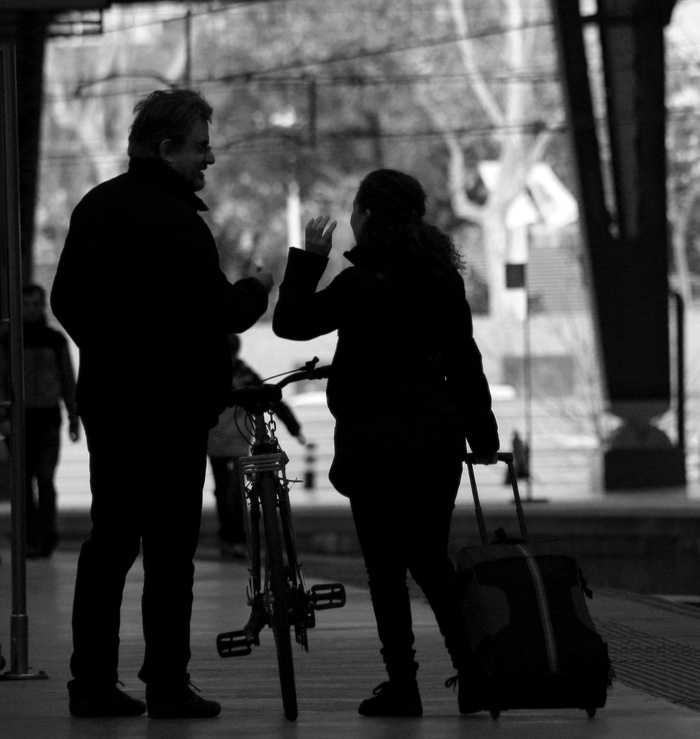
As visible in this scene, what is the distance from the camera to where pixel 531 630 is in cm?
479

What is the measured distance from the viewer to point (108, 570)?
16.5ft

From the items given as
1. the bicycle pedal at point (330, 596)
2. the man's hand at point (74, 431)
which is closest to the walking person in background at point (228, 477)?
the man's hand at point (74, 431)

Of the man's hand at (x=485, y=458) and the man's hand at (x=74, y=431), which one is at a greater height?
the man's hand at (x=485, y=458)

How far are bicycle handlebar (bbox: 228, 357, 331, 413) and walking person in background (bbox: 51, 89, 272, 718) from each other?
0.32 feet

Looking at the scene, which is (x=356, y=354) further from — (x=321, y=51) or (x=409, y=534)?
(x=321, y=51)

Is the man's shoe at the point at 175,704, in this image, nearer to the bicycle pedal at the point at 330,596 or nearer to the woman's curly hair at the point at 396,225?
the bicycle pedal at the point at 330,596

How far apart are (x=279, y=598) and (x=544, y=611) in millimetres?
734

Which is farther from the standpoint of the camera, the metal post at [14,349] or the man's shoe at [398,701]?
the metal post at [14,349]

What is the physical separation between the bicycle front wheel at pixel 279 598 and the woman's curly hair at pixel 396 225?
0.75 meters

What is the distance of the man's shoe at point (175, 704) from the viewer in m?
4.93

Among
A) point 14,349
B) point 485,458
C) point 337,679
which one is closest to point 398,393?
point 485,458

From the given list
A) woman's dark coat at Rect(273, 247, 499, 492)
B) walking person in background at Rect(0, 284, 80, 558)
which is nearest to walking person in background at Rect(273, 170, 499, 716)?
woman's dark coat at Rect(273, 247, 499, 492)

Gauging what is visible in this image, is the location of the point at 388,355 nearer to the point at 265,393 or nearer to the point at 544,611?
the point at 265,393

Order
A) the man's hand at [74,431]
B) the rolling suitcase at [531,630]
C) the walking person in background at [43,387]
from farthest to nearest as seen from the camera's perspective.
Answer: the walking person in background at [43,387]
the man's hand at [74,431]
the rolling suitcase at [531,630]
